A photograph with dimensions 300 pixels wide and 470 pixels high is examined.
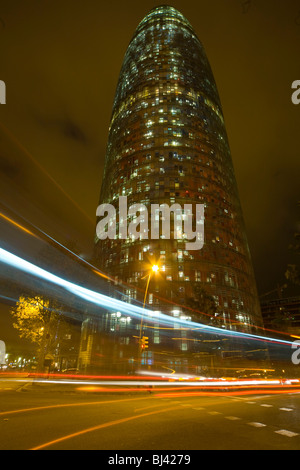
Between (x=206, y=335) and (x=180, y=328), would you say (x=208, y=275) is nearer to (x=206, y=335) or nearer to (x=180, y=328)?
(x=180, y=328)

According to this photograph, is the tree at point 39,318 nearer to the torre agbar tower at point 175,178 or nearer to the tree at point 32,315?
the tree at point 32,315

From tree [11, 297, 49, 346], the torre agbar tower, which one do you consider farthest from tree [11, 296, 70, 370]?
the torre agbar tower

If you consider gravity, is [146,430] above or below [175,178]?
below

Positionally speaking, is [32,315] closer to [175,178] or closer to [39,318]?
[39,318]

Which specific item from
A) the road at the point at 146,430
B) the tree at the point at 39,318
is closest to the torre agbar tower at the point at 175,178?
the tree at the point at 39,318

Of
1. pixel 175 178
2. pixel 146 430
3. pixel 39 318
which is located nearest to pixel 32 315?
pixel 39 318

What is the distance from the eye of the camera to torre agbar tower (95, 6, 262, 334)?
7619 centimetres

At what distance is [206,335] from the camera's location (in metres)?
53.1

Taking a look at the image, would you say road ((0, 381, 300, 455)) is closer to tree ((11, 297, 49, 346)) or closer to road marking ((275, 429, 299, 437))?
road marking ((275, 429, 299, 437))

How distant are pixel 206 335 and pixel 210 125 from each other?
81.3 metres

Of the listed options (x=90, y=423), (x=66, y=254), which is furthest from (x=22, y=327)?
(x=90, y=423)

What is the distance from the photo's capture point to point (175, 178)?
87.6 meters

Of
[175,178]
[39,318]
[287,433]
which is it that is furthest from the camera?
[175,178]

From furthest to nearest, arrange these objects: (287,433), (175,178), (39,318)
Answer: (175,178), (39,318), (287,433)
